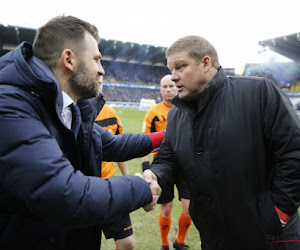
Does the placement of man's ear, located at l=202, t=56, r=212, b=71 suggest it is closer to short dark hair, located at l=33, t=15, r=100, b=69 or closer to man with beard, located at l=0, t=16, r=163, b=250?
man with beard, located at l=0, t=16, r=163, b=250

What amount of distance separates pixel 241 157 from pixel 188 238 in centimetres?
253

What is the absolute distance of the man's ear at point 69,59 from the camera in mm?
1576

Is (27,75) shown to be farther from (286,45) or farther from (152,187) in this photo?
(286,45)

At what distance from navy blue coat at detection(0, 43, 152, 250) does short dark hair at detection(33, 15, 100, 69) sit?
0.11 metres

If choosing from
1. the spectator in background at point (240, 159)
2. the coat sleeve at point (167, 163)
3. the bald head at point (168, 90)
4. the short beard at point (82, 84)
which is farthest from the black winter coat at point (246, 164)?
the bald head at point (168, 90)

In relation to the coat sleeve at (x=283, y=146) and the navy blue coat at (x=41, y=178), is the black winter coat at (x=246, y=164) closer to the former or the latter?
the coat sleeve at (x=283, y=146)

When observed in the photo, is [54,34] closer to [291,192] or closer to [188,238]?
[291,192]

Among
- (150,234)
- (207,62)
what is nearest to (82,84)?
(207,62)

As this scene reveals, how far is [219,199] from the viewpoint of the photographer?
Result: 178cm

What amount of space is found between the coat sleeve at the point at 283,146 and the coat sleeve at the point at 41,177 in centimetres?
113

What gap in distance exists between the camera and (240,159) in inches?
67.9

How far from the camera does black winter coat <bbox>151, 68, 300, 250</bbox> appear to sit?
1.68 meters

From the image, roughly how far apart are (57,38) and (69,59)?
0.15 meters

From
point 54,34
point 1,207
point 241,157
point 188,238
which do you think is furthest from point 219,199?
point 188,238
